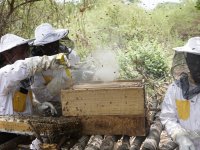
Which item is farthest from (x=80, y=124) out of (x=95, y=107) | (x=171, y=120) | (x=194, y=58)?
(x=194, y=58)

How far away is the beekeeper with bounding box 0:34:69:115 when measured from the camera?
3807 millimetres

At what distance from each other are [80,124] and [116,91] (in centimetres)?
53

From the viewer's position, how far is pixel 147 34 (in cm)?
1480

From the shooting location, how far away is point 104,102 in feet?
11.4

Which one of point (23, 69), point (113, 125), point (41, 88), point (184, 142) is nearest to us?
point (184, 142)

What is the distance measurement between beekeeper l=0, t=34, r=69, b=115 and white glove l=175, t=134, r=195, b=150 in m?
1.37

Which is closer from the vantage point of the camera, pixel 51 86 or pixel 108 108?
pixel 108 108

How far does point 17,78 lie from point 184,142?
190cm

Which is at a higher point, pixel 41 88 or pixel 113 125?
pixel 41 88

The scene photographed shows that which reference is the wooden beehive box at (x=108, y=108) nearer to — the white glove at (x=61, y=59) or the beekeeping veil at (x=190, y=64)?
the white glove at (x=61, y=59)

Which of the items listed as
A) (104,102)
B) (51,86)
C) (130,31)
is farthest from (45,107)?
(130,31)

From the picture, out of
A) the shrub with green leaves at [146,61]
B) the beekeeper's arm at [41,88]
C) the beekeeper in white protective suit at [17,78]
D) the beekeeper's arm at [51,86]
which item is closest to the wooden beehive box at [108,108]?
the beekeeper in white protective suit at [17,78]

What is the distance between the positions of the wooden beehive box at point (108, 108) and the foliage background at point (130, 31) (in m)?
3.35

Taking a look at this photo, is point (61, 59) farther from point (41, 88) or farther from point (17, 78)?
point (41, 88)
